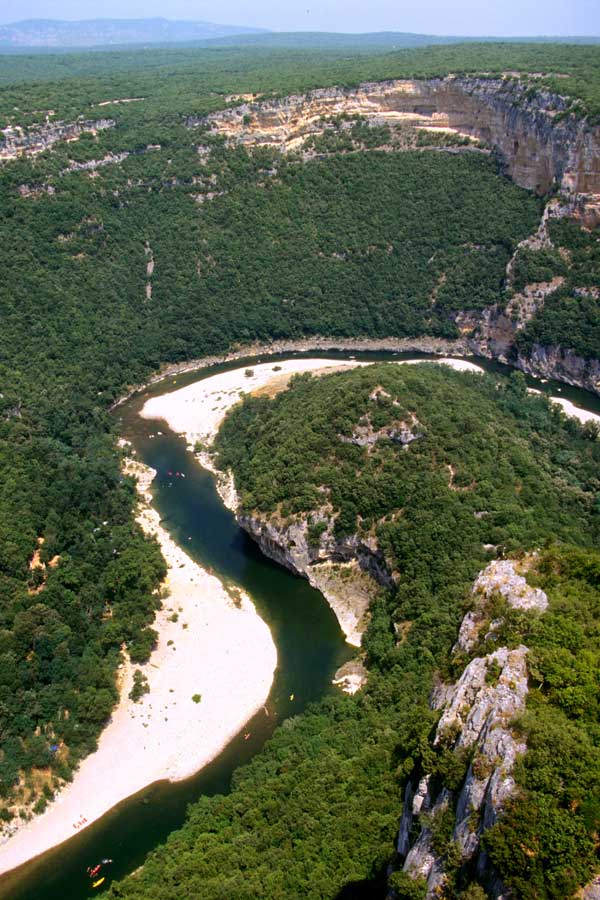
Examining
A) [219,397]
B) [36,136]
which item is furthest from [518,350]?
[36,136]

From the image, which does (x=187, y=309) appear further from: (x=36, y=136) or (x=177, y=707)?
(x=177, y=707)

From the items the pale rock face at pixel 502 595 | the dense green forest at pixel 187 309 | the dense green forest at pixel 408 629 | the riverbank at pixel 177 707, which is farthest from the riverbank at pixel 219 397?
the pale rock face at pixel 502 595

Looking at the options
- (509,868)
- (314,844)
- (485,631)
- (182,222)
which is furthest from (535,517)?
(182,222)

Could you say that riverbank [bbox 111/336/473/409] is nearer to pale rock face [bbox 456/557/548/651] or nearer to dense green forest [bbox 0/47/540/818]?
dense green forest [bbox 0/47/540/818]

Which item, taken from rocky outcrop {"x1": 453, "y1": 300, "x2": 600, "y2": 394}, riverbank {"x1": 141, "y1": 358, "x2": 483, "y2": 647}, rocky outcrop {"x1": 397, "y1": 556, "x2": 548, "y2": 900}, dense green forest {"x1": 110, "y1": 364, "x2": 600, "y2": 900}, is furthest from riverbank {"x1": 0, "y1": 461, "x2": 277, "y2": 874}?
rocky outcrop {"x1": 453, "y1": 300, "x2": 600, "y2": 394}

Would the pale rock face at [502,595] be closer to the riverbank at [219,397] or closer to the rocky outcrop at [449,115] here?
the riverbank at [219,397]
